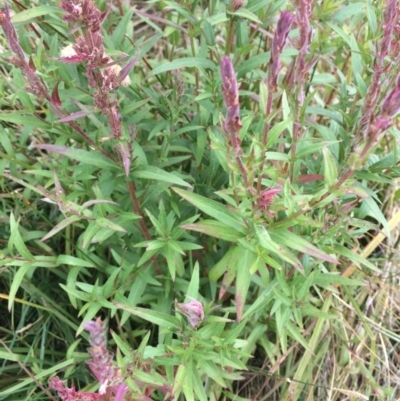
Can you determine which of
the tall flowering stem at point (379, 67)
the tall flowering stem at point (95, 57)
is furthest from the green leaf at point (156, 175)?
the tall flowering stem at point (379, 67)

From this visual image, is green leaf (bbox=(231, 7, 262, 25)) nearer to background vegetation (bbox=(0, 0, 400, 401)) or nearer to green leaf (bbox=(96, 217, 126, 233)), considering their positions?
background vegetation (bbox=(0, 0, 400, 401))

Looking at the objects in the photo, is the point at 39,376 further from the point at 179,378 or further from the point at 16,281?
the point at 179,378

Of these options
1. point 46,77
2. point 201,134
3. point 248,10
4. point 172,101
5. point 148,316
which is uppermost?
point 248,10

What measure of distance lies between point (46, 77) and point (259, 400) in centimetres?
172

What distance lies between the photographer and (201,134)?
208cm

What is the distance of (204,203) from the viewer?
1619 mm

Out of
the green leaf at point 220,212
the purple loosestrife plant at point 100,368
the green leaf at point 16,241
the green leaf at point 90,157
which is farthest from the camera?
the green leaf at point 16,241

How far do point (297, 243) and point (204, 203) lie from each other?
0.32 metres

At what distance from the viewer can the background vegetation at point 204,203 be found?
4.83ft

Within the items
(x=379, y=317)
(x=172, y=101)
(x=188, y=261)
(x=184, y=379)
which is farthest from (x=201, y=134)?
(x=379, y=317)

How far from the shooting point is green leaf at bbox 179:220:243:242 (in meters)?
1.62

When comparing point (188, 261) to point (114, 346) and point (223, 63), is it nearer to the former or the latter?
point (114, 346)

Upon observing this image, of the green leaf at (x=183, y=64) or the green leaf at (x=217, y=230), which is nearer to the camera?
the green leaf at (x=217, y=230)

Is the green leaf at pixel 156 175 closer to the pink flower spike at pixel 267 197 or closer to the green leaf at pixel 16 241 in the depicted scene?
the pink flower spike at pixel 267 197
